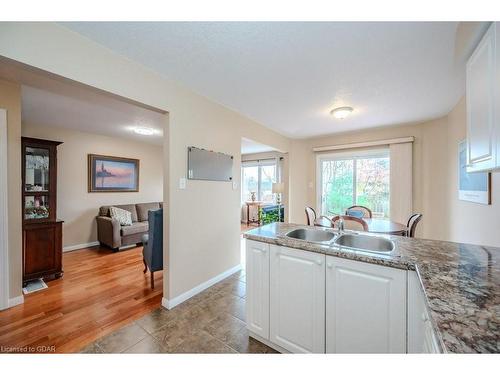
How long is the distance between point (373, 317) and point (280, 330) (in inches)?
26.4

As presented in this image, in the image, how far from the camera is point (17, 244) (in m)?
2.23

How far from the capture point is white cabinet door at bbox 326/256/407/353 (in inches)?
44.6

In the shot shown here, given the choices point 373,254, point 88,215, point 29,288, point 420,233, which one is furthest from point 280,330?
point 88,215

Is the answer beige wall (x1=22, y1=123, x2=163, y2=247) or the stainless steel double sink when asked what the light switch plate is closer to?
the stainless steel double sink

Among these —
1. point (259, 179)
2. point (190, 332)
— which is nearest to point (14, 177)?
point (190, 332)

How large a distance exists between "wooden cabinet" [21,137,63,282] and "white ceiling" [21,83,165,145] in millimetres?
523

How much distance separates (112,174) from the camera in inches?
185

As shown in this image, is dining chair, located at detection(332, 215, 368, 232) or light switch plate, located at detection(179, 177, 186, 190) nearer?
light switch plate, located at detection(179, 177, 186, 190)

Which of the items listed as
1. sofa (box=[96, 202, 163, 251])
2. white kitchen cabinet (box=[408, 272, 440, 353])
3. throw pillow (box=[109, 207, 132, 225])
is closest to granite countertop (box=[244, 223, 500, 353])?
white kitchen cabinet (box=[408, 272, 440, 353])

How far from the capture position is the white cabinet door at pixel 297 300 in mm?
1388

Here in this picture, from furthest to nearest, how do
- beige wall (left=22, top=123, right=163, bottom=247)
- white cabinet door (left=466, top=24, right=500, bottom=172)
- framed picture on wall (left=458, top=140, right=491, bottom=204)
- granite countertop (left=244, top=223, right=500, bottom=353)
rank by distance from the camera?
1. beige wall (left=22, top=123, right=163, bottom=247)
2. framed picture on wall (left=458, top=140, right=491, bottom=204)
3. white cabinet door (left=466, top=24, right=500, bottom=172)
4. granite countertop (left=244, top=223, right=500, bottom=353)

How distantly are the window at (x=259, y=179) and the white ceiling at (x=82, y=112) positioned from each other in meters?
3.69

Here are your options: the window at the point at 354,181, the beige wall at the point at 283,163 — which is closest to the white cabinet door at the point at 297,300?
the beige wall at the point at 283,163

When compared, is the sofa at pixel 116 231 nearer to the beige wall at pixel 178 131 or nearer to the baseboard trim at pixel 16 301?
the baseboard trim at pixel 16 301
